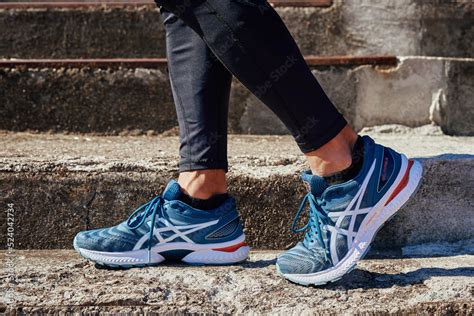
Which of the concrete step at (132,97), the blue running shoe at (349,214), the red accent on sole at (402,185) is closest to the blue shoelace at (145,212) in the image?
the blue running shoe at (349,214)

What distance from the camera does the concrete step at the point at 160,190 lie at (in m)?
2.09

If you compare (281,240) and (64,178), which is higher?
(64,178)

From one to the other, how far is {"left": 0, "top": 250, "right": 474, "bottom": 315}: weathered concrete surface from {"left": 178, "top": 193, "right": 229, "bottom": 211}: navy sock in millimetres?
158

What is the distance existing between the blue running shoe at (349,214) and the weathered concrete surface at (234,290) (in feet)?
0.14

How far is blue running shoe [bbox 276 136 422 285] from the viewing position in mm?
1776

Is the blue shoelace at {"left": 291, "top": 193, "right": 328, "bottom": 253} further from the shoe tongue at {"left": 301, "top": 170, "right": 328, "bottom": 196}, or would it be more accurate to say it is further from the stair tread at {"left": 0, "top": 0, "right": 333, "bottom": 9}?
the stair tread at {"left": 0, "top": 0, "right": 333, "bottom": 9}

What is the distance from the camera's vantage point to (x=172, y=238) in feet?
6.35

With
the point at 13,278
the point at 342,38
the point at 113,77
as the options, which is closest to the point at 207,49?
the point at 13,278

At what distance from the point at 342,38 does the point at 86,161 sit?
1.35m

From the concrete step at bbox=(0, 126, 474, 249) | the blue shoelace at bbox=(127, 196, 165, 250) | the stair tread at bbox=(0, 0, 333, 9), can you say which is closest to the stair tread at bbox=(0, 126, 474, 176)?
the concrete step at bbox=(0, 126, 474, 249)

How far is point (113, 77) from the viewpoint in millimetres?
2766

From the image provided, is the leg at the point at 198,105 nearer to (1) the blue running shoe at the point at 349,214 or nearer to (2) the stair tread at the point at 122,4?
(1) the blue running shoe at the point at 349,214

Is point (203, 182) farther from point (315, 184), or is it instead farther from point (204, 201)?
point (315, 184)

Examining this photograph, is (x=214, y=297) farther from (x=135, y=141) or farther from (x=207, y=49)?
(x=135, y=141)
